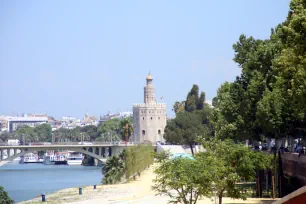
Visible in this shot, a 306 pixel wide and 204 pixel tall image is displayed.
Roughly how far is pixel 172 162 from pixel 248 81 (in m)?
18.6

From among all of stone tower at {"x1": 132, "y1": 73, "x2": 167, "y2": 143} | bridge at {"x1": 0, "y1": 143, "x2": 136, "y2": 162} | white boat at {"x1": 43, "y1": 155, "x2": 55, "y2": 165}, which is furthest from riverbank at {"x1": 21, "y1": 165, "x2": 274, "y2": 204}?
white boat at {"x1": 43, "y1": 155, "x2": 55, "y2": 165}

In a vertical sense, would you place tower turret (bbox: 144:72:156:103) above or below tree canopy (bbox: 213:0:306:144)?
above

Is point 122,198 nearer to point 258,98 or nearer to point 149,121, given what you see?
point 258,98

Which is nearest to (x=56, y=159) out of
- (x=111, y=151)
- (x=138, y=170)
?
(x=111, y=151)

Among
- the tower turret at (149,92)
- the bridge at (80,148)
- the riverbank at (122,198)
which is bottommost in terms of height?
the riverbank at (122,198)

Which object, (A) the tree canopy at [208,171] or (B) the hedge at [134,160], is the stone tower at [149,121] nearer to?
(B) the hedge at [134,160]

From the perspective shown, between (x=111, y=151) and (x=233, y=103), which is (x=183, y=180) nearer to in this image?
(x=233, y=103)

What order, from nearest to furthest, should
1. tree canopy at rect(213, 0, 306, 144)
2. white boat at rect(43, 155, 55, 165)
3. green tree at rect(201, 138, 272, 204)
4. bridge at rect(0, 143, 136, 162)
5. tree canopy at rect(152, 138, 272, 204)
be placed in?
tree canopy at rect(152, 138, 272, 204) → green tree at rect(201, 138, 272, 204) → tree canopy at rect(213, 0, 306, 144) → bridge at rect(0, 143, 136, 162) → white boat at rect(43, 155, 55, 165)

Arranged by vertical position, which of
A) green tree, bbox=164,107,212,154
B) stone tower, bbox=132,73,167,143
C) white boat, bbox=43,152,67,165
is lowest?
white boat, bbox=43,152,67,165

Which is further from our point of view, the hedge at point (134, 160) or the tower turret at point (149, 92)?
the tower turret at point (149, 92)

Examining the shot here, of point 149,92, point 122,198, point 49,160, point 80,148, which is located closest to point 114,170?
point 122,198

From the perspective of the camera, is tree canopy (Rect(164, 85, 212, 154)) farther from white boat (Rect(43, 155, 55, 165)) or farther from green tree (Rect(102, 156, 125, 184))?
white boat (Rect(43, 155, 55, 165))

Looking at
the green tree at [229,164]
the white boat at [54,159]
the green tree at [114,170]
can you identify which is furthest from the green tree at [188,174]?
the white boat at [54,159]

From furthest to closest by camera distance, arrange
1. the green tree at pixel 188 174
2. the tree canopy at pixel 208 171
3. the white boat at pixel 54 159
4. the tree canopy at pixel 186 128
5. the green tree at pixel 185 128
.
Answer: the white boat at pixel 54 159, the green tree at pixel 185 128, the tree canopy at pixel 186 128, the tree canopy at pixel 208 171, the green tree at pixel 188 174
